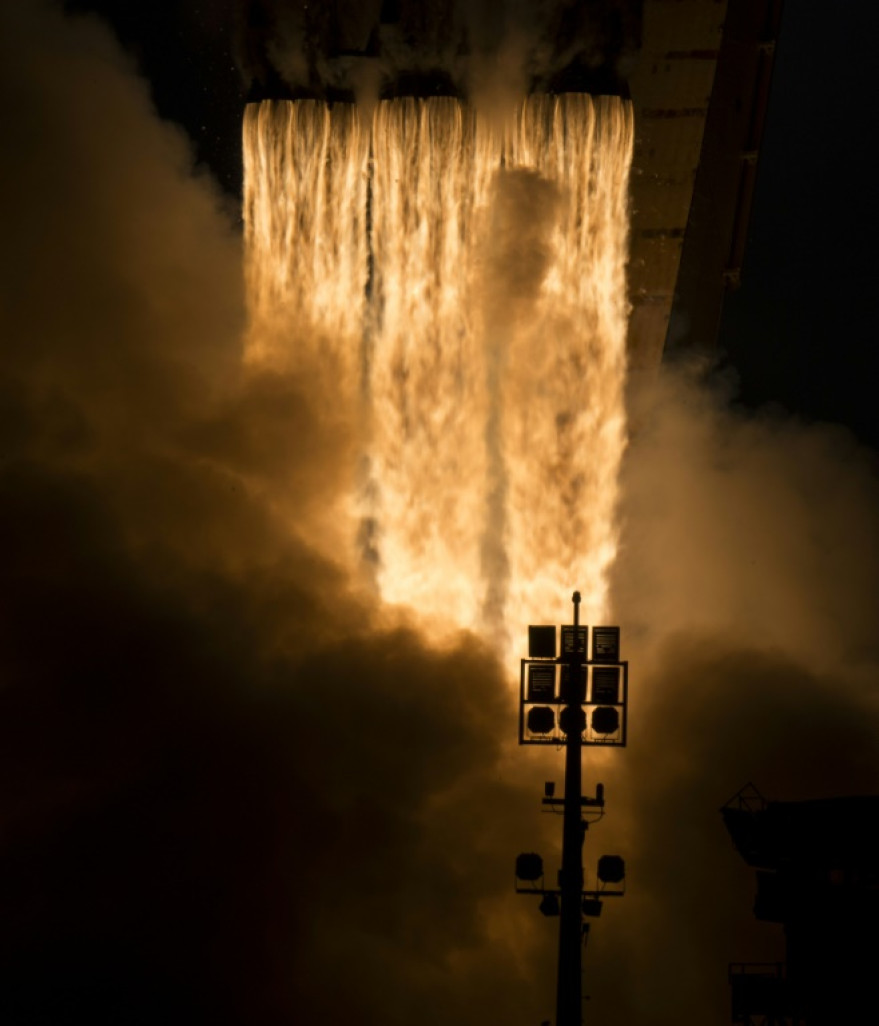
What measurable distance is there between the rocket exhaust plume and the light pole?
8.99 meters

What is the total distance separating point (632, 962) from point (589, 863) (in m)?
1.86

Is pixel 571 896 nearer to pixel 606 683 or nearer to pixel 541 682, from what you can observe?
pixel 606 683

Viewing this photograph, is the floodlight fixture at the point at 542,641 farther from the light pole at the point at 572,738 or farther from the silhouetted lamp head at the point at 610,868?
the silhouetted lamp head at the point at 610,868

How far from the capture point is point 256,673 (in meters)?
29.8

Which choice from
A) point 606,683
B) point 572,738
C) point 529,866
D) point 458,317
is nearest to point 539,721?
point 572,738

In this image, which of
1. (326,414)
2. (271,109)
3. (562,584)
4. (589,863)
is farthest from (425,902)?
(271,109)

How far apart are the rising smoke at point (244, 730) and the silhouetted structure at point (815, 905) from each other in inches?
55.6

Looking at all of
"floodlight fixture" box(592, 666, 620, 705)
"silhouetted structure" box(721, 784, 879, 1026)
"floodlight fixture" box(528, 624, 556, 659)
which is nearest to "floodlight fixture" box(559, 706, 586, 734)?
"floodlight fixture" box(592, 666, 620, 705)

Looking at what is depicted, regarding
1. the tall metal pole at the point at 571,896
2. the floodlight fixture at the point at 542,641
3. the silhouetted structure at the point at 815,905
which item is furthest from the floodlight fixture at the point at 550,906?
the silhouetted structure at the point at 815,905

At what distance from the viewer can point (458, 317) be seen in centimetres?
Answer: 3300

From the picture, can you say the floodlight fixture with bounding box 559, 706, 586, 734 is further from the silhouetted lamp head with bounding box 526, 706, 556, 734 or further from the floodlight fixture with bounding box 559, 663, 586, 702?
the silhouetted lamp head with bounding box 526, 706, 556, 734

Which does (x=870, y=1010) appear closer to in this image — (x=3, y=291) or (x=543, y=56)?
(x=543, y=56)

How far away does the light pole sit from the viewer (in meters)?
20.6

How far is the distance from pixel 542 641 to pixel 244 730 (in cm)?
754
